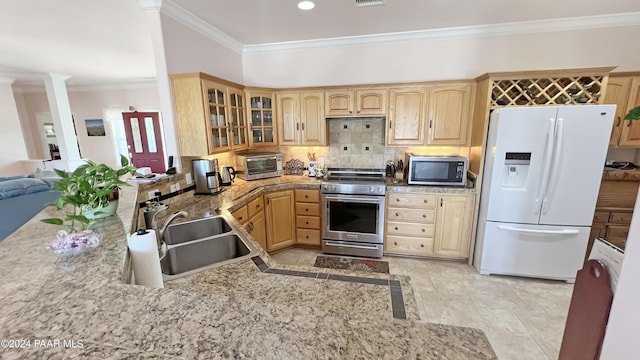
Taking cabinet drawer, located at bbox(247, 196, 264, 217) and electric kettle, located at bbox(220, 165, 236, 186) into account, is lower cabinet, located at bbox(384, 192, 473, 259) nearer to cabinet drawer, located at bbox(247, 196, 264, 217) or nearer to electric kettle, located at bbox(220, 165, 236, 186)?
cabinet drawer, located at bbox(247, 196, 264, 217)

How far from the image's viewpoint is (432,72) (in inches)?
129

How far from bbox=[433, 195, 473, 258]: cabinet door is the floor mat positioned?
70cm

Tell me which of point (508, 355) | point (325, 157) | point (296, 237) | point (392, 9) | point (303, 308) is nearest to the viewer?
point (303, 308)

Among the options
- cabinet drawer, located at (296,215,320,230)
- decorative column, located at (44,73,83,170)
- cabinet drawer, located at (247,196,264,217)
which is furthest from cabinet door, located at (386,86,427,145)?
decorative column, located at (44,73,83,170)

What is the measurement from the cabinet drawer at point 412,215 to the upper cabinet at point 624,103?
6.82 feet

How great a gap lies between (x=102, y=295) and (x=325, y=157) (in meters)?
3.16

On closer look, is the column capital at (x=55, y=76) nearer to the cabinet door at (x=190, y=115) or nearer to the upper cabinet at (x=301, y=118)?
the cabinet door at (x=190, y=115)

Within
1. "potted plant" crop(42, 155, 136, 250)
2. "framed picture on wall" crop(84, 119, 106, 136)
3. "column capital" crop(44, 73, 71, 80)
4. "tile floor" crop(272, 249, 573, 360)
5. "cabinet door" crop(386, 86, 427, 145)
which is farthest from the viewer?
"framed picture on wall" crop(84, 119, 106, 136)

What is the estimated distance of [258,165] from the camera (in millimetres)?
3416

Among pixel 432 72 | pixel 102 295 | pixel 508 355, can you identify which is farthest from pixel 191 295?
pixel 432 72

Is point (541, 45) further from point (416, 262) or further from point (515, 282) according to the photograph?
point (416, 262)

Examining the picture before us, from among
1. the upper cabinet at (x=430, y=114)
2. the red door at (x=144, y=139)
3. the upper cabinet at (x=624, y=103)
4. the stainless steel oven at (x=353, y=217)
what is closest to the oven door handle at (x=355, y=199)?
the stainless steel oven at (x=353, y=217)

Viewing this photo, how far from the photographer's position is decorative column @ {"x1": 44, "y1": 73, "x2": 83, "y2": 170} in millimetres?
5059

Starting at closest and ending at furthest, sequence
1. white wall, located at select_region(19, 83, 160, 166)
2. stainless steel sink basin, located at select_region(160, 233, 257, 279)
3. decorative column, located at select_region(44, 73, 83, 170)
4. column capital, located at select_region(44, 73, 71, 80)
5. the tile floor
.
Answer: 1. stainless steel sink basin, located at select_region(160, 233, 257, 279)
2. the tile floor
3. column capital, located at select_region(44, 73, 71, 80)
4. decorative column, located at select_region(44, 73, 83, 170)
5. white wall, located at select_region(19, 83, 160, 166)
